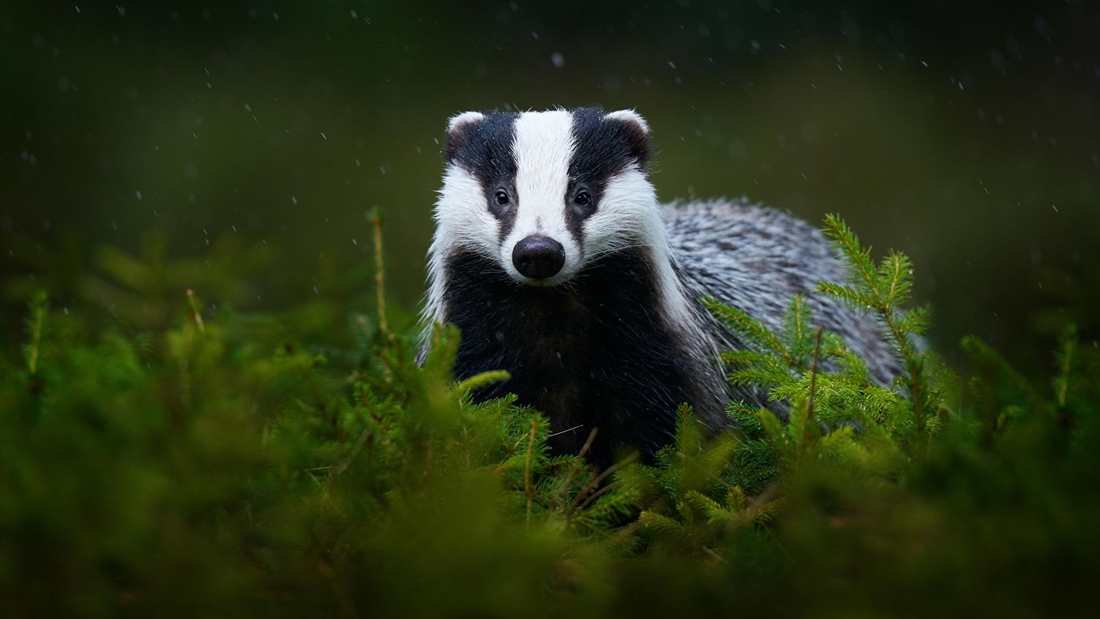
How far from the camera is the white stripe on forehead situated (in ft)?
7.99

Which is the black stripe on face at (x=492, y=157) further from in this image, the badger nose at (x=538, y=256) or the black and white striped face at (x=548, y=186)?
the badger nose at (x=538, y=256)

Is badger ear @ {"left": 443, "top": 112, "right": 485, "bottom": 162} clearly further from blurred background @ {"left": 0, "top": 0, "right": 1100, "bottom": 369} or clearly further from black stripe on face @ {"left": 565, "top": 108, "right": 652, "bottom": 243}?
blurred background @ {"left": 0, "top": 0, "right": 1100, "bottom": 369}

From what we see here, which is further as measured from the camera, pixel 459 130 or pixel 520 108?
pixel 520 108

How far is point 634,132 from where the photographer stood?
2791mm

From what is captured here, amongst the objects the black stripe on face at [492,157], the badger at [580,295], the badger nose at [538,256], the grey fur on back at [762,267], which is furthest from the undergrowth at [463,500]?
the grey fur on back at [762,267]

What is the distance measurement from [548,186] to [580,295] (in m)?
0.29

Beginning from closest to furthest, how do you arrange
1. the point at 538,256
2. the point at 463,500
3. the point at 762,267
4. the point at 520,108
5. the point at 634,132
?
the point at 463,500 < the point at 538,256 < the point at 634,132 < the point at 762,267 < the point at 520,108

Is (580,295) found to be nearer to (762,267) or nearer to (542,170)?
(542,170)

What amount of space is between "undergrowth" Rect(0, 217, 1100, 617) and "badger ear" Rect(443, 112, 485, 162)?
991 millimetres

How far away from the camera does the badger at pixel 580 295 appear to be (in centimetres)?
258

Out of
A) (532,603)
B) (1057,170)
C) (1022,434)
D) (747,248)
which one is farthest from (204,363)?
(1057,170)

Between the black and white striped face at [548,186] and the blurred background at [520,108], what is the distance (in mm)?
4244

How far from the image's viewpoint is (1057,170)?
7.18m

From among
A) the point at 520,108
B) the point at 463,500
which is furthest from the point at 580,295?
the point at 520,108
